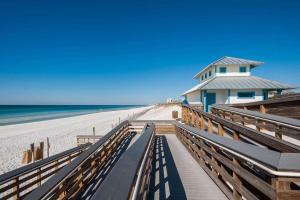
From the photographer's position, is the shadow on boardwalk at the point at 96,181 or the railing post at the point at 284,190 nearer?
the railing post at the point at 284,190

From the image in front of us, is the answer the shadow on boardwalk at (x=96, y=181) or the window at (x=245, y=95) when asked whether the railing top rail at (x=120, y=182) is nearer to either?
the shadow on boardwalk at (x=96, y=181)

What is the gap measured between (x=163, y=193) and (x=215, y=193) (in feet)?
3.28

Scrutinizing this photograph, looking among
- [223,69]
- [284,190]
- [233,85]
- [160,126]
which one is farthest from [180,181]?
[223,69]

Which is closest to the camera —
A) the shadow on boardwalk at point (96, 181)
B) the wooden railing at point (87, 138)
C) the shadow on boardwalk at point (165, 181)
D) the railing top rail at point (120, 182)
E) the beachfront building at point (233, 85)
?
the railing top rail at point (120, 182)

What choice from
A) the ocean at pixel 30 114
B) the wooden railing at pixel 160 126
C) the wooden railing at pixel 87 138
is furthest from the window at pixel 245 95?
the ocean at pixel 30 114

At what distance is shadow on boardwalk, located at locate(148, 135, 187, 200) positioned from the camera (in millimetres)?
3648

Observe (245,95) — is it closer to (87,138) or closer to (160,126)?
(160,126)

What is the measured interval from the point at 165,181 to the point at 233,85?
600 inches

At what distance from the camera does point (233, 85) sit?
56.8ft

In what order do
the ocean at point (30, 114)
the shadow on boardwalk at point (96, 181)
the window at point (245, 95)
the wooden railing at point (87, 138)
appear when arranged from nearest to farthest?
the shadow on boardwalk at point (96, 181)
the wooden railing at point (87, 138)
the window at point (245, 95)
the ocean at point (30, 114)

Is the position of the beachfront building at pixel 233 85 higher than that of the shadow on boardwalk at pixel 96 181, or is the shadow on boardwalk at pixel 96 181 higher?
the beachfront building at pixel 233 85

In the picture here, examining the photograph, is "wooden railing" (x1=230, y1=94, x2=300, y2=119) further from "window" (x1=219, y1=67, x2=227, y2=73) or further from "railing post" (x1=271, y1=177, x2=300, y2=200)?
"window" (x1=219, y1=67, x2=227, y2=73)

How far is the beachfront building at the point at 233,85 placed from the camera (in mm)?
17141

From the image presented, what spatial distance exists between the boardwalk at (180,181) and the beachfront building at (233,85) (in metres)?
12.1
